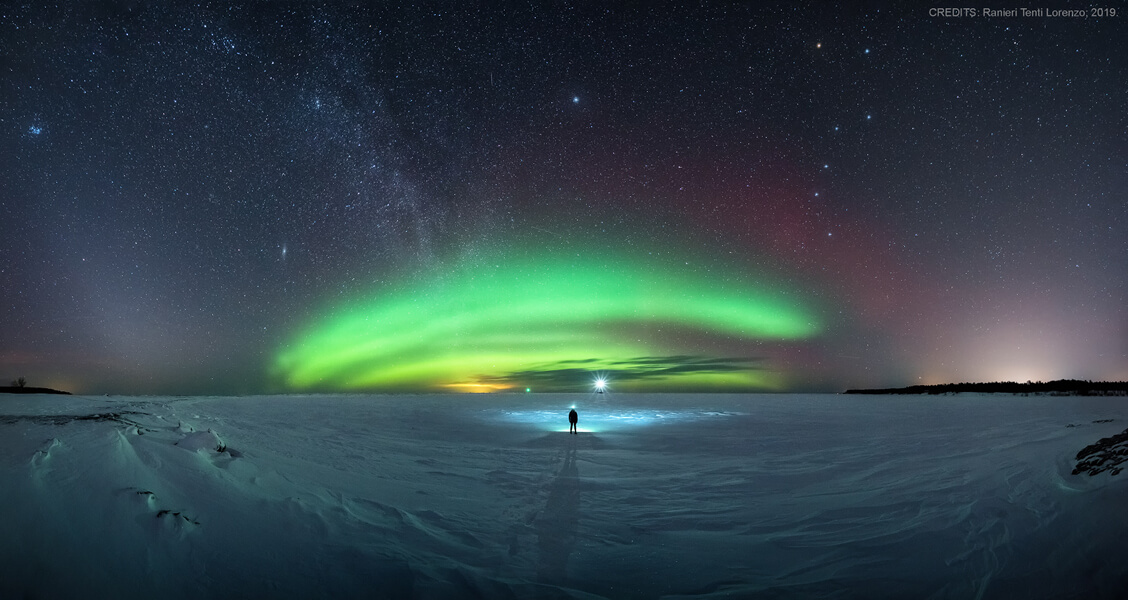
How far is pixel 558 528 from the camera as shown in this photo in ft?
28.5

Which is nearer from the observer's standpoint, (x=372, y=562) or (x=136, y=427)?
(x=372, y=562)

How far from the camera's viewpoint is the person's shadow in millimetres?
6914

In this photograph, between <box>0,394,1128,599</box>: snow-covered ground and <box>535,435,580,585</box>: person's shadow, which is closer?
<box>0,394,1128,599</box>: snow-covered ground

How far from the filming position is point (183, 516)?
7855 mm

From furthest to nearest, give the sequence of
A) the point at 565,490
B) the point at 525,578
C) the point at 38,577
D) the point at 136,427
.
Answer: the point at 136,427 → the point at 565,490 → the point at 525,578 → the point at 38,577

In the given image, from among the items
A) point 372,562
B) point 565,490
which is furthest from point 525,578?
point 565,490

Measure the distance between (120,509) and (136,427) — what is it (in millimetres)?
7519

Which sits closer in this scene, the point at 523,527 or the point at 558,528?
the point at 558,528

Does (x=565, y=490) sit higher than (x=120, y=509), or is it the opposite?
(x=120, y=509)

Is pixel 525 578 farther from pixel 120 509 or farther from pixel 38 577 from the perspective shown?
pixel 120 509

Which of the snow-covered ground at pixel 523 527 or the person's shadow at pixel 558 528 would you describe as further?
the person's shadow at pixel 558 528

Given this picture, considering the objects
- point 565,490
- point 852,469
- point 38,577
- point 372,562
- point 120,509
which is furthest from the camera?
point 852,469

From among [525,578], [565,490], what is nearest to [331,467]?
[565,490]

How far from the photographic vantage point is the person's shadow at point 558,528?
22.7 feet
